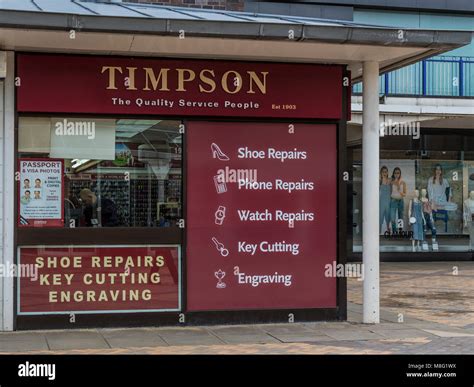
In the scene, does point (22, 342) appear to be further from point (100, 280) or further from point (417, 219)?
point (417, 219)

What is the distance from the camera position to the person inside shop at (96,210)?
893 centimetres

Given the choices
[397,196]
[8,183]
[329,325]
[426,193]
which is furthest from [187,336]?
[426,193]

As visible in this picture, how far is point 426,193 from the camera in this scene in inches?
773

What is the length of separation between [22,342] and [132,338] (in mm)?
1236

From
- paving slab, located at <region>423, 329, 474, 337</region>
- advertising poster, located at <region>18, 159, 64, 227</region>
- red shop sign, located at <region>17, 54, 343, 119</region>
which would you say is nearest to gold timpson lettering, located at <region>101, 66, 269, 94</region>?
red shop sign, located at <region>17, 54, 343, 119</region>

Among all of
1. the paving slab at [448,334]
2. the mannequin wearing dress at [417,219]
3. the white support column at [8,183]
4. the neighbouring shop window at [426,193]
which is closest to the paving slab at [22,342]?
the white support column at [8,183]

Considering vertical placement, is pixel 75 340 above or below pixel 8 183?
below

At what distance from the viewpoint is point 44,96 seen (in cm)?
868

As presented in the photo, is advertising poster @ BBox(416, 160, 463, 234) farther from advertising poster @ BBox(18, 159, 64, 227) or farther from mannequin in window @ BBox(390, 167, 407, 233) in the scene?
advertising poster @ BBox(18, 159, 64, 227)

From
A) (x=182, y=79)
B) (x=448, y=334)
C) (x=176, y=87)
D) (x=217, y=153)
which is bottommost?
(x=448, y=334)

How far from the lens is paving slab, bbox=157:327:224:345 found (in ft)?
26.7

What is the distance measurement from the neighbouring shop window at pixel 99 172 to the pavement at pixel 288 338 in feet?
4.60

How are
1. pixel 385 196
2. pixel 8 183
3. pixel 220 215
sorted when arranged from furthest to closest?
1. pixel 385 196
2. pixel 220 215
3. pixel 8 183

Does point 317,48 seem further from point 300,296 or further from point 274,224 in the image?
point 300,296
